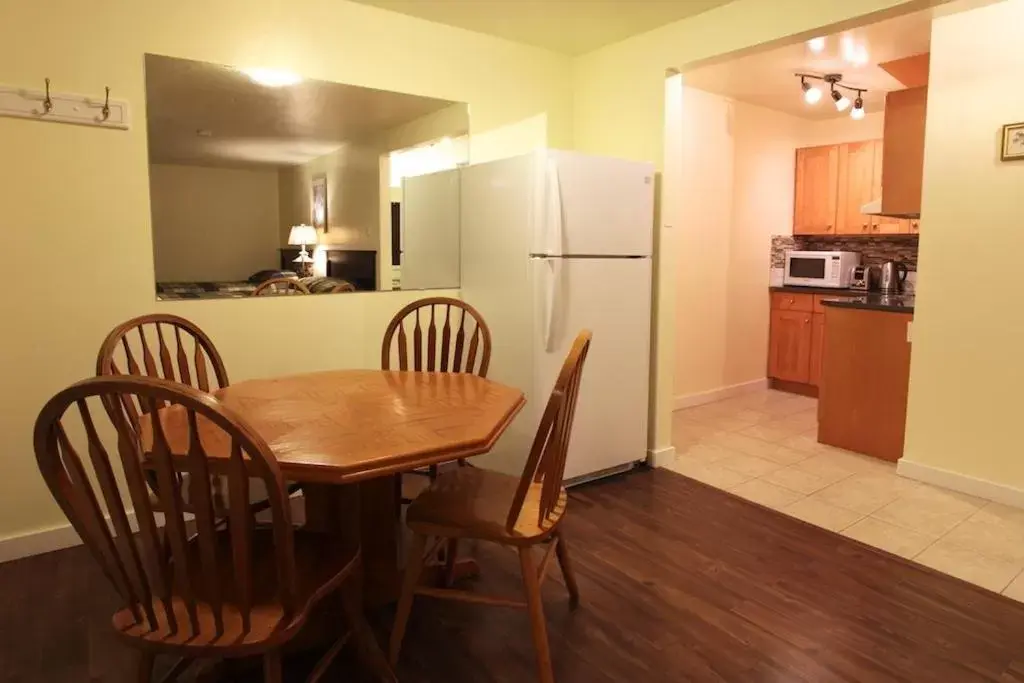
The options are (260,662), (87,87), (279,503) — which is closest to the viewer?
(279,503)

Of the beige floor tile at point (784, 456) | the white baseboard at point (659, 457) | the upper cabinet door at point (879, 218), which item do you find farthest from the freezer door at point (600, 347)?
the upper cabinet door at point (879, 218)

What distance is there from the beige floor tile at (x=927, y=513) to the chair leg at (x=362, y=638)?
229 cm

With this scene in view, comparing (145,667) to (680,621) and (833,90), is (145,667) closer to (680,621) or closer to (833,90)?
(680,621)

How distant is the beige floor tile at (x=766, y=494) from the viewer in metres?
3.07

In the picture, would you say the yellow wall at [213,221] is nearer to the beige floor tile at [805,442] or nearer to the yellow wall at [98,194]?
the yellow wall at [98,194]

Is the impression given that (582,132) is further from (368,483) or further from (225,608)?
(225,608)

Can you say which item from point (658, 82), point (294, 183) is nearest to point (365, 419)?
point (294, 183)

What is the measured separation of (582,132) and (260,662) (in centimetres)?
309

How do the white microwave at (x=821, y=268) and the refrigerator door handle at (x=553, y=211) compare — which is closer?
the refrigerator door handle at (x=553, y=211)

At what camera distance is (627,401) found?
334cm

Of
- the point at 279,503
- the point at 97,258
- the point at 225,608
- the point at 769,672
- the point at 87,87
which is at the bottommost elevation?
the point at 769,672

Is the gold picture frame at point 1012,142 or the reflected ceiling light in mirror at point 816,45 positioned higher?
the reflected ceiling light in mirror at point 816,45

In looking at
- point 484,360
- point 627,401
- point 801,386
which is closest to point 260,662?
point 484,360

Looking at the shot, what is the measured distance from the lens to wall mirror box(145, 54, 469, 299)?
2.66m
